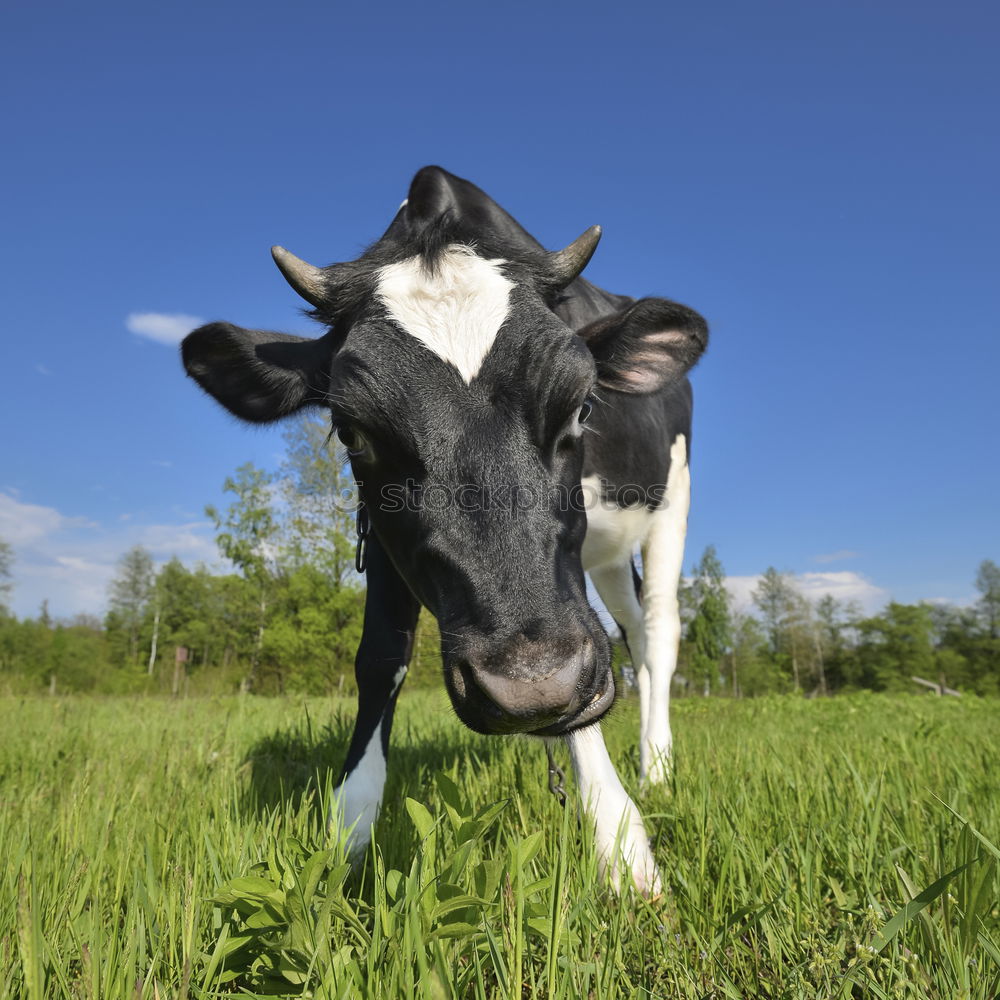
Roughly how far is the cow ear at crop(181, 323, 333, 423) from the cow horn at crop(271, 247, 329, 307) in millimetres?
241

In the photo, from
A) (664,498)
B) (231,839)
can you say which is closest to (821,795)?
(231,839)

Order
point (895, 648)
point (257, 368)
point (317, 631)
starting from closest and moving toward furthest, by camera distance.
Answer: point (257, 368) < point (317, 631) < point (895, 648)

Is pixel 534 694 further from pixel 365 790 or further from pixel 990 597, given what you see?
pixel 990 597

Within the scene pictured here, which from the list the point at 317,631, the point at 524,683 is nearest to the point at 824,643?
the point at 317,631

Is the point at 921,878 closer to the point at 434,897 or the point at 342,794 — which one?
the point at 434,897

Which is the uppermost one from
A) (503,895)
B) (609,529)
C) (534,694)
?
(609,529)

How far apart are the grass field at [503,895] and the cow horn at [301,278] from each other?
Answer: 1956 millimetres

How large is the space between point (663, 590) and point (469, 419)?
3.25m

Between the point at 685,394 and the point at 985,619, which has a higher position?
the point at 985,619

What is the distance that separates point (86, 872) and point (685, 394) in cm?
515

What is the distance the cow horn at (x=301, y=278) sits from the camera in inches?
118

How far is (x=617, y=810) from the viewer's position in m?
2.64

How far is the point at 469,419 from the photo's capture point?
7.48 feet

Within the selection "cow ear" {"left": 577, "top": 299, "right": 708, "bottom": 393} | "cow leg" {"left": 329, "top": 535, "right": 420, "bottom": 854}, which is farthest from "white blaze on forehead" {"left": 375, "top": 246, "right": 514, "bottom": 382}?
"cow leg" {"left": 329, "top": 535, "right": 420, "bottom": 854}
